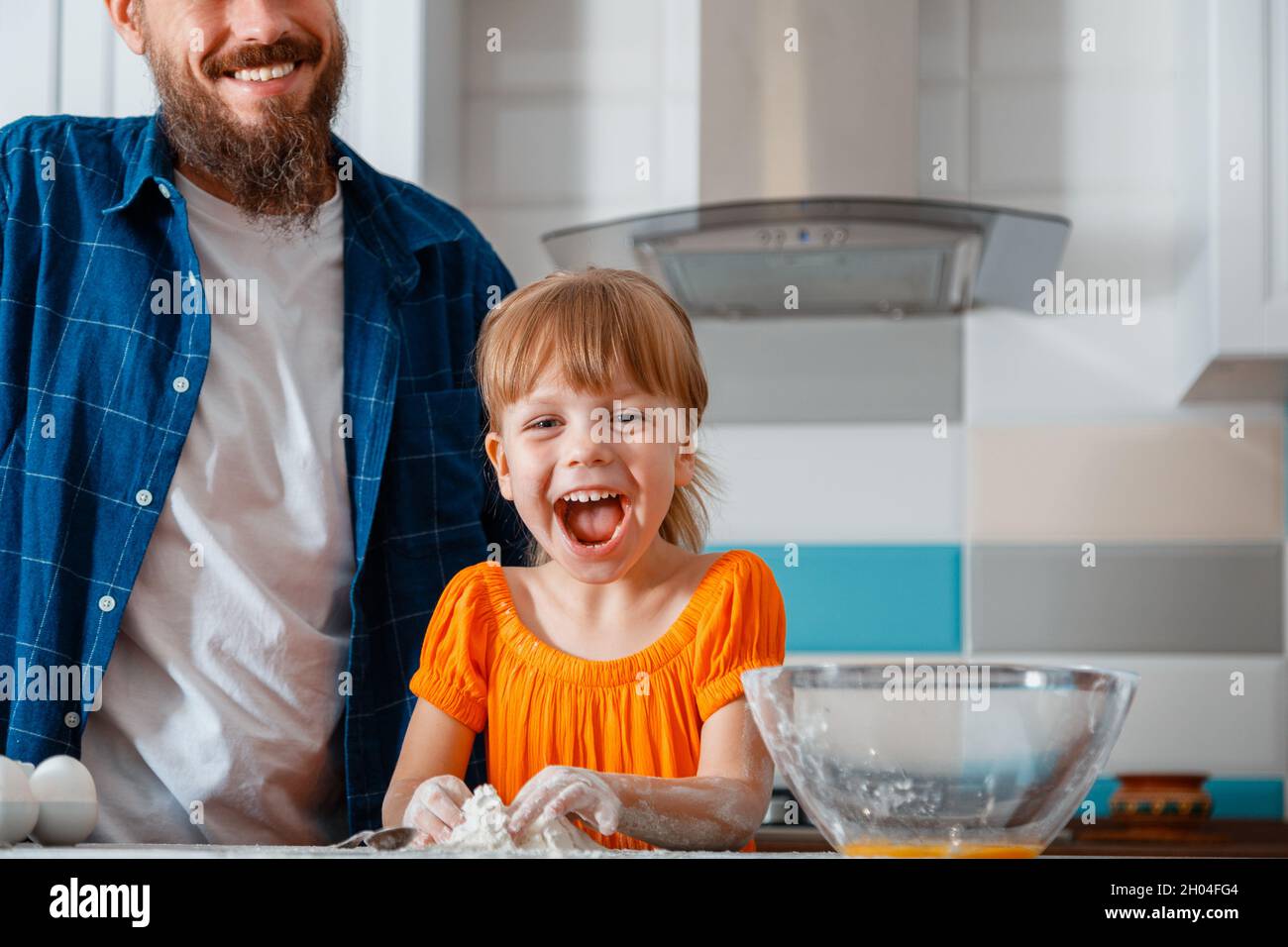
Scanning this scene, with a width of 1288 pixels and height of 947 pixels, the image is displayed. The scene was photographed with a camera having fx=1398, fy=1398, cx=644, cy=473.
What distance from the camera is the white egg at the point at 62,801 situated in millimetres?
773

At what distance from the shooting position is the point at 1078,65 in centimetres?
257

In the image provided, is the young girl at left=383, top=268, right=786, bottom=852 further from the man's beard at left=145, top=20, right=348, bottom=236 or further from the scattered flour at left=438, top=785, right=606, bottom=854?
the man's beard at left=145, top=20, right=348, bottom=236

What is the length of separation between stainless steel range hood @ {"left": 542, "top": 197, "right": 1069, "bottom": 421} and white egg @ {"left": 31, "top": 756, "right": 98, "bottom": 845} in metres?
1.58

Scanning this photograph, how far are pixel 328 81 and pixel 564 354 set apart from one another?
0.61 metres

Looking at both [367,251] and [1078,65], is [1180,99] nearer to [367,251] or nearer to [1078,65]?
[1078,65]

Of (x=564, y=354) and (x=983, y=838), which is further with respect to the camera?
(x=564, y=354)

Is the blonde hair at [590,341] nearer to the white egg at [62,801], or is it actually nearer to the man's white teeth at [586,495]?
the man's white teeth at [586,495]

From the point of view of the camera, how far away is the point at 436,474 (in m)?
1.43

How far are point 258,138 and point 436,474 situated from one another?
380mm

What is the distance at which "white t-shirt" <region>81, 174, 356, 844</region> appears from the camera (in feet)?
4.23

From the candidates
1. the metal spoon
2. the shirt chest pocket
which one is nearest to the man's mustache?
the shirt chest pocket

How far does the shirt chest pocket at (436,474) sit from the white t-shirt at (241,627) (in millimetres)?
57
